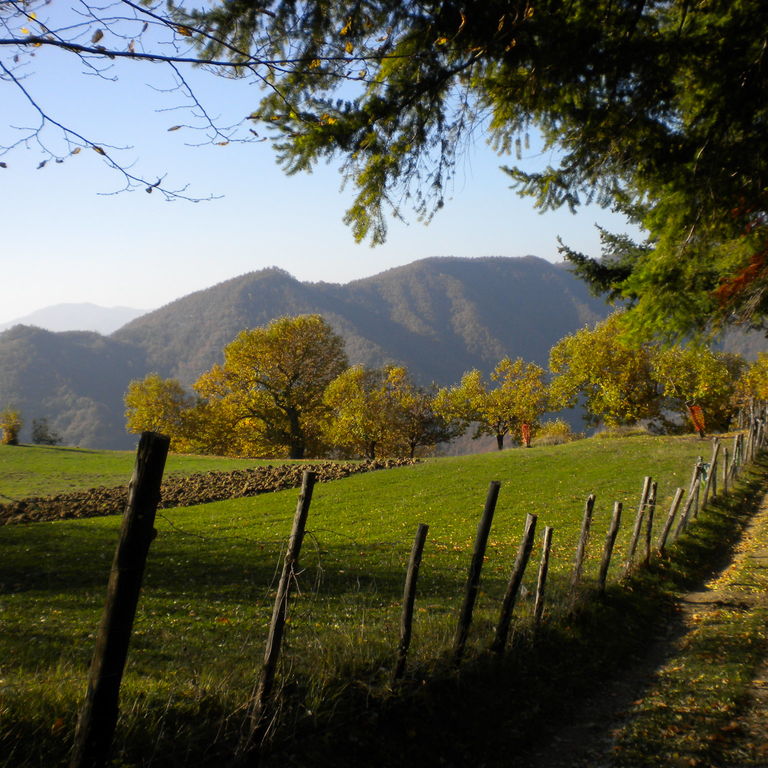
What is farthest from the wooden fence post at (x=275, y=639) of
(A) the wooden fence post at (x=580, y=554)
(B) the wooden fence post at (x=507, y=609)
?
(A) the wooden fence post at (x=580, y=554)

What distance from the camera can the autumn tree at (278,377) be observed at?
53.1 m

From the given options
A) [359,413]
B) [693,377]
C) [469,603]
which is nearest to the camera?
[469,603]

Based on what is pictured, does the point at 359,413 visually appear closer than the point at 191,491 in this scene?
No

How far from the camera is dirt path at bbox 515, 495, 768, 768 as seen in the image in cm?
524

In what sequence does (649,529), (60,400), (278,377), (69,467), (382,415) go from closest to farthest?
(649,529)
(69,467)
(278,377)
(382,415)
(60,400)

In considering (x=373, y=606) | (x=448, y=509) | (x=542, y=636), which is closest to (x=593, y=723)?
(x=542, y=636)

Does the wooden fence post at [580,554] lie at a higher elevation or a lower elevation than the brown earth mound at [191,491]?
higher

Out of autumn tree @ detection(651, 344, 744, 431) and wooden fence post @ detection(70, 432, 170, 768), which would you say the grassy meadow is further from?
autumn tree @ detection(651, 344, 744, 431)

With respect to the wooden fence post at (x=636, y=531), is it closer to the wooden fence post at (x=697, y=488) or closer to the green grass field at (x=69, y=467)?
the wooden fence post at (x=697, y=488)

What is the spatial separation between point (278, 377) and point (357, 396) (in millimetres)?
8296

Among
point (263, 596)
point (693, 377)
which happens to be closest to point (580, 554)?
point (263, 596)

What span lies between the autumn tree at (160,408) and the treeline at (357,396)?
0.14 meters

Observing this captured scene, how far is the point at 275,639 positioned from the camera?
4.63 m

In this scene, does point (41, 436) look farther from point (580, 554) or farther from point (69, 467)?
point (580, 554)
